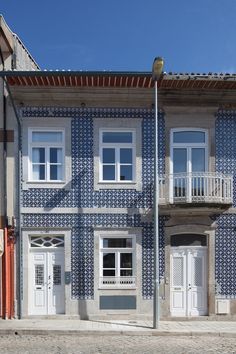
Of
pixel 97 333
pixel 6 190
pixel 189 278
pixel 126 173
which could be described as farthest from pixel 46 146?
A: pixel 189 278

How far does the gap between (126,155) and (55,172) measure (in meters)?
2.23

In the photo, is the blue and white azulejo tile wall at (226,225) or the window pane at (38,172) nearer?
the blue and white azulejo tile wall at (226,225)

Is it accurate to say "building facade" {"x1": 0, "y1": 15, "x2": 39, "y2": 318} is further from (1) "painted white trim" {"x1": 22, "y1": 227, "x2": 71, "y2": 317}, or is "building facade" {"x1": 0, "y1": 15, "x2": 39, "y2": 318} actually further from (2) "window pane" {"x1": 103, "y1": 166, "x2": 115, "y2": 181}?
(2) "window pane" {"x1": 103, "y1": 166, "x2": 115, "y2": 181}

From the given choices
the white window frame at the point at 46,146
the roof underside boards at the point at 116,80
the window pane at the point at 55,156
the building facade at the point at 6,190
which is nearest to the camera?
the roof underside boards at the point at 116,80

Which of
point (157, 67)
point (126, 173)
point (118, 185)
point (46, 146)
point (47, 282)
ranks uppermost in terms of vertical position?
point (157, 67)

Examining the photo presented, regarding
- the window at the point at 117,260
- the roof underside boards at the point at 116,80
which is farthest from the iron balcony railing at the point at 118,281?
the roof underside boards at the point at 116,80

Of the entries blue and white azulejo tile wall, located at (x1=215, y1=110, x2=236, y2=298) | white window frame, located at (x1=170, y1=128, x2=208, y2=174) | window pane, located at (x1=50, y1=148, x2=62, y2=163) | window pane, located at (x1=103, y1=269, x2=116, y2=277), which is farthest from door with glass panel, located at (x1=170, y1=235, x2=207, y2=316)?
window pane, located at (x1=50, y1=148, x2=62, y2=163)

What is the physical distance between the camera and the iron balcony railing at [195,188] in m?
13.5

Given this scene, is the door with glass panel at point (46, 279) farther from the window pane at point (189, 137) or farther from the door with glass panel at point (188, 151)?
the window pane at point (189, 137)

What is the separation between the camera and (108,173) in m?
14.2

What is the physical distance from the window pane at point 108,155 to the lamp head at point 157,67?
9.71ft

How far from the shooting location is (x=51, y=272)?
14.0 metres

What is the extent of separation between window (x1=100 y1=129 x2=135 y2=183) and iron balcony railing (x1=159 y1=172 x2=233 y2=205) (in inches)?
43.2

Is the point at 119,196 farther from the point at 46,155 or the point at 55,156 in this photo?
the point at 46,155
